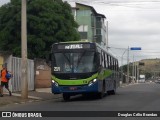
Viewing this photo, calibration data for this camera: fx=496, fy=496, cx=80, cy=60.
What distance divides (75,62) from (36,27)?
61.4 feet

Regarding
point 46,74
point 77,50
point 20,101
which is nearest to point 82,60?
point 77,50

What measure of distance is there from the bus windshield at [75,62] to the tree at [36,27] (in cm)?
1758

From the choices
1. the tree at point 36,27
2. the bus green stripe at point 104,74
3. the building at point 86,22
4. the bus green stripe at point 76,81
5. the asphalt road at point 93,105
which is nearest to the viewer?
the asphalt road at point 93,105

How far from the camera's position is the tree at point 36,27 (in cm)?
4494

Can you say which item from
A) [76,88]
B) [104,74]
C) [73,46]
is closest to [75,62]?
[73,46]

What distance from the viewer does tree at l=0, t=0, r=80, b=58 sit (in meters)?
44.9

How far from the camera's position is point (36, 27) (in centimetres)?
4491

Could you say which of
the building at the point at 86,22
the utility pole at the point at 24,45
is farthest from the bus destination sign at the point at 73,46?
the building at the point at 86,22

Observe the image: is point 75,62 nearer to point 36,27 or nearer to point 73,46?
point 73,46

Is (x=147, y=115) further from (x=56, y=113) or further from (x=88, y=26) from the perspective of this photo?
(x=88, y=26)

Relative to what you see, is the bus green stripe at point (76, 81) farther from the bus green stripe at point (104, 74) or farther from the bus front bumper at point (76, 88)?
the bus green stripe at point (104, 74)

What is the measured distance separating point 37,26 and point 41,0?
10.5ft

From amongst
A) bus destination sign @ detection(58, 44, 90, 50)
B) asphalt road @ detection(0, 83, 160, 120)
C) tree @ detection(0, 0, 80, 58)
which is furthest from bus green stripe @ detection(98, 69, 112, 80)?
tree @ detection(0, 0, 80, 58)

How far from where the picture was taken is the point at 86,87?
26.7 m
